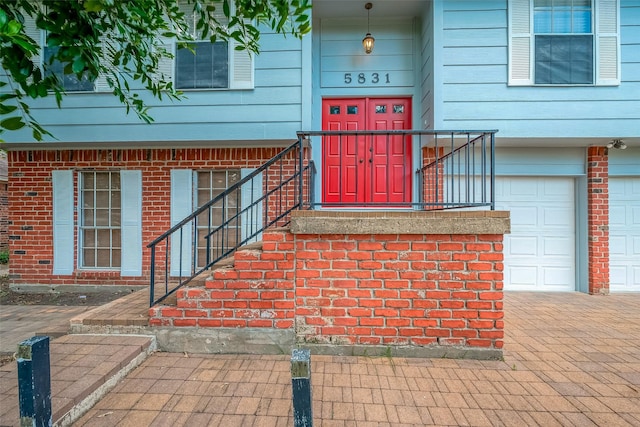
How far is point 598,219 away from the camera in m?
5.59

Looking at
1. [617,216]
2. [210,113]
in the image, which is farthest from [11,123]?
[617,216]

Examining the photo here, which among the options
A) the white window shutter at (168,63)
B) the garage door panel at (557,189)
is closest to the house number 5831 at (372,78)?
the white window shutter at (168,63)

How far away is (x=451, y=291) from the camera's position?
3062 millimetres

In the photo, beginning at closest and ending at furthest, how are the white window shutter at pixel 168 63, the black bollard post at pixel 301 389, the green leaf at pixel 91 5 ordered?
the black bollard post at pixel 301 389 → the green leaf at pixel 91 5 → the white window shutter at pixel 168 63

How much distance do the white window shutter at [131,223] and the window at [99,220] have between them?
198 mm

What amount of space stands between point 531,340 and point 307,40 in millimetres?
5146

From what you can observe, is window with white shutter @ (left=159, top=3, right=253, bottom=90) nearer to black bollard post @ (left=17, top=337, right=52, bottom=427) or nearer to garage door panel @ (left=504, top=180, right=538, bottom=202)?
black bollard post @ (left=17, top=337, right=52, bottom=427)

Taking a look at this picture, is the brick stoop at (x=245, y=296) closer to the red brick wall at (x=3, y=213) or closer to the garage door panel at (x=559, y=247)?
the garage door panel at (x=559, y=247)

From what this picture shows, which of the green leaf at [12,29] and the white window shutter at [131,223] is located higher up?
the green leaf at [12,29]

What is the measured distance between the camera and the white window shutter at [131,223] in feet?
18.6

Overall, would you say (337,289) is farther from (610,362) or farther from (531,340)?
(610,362)

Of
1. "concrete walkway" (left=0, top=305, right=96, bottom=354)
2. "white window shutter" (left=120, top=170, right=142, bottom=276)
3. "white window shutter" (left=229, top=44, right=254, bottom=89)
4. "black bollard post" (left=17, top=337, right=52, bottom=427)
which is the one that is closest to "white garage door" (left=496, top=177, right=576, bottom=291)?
"white window shutter" (left=229, top=44, right=254, bottom=89)

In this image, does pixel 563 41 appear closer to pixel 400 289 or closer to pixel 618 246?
pixel 618 246

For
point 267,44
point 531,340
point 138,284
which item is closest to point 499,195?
point 531,340
